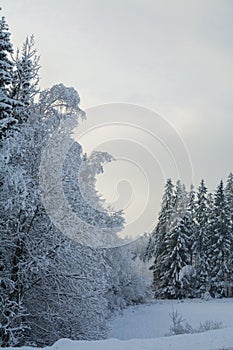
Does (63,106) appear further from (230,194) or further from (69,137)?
(230,194)

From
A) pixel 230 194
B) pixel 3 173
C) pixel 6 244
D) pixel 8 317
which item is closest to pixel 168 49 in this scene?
pixel 3 173

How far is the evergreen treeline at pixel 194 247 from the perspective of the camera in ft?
102

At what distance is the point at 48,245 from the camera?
9.58 meters

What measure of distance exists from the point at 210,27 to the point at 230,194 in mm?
24353

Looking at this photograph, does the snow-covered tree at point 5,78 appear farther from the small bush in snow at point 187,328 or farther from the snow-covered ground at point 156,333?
the small bush in snow at point 187,328

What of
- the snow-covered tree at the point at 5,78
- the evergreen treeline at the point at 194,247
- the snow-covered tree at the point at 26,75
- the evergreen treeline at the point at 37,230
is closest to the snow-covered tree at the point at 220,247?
the evergreen treeline at the point at 194,247

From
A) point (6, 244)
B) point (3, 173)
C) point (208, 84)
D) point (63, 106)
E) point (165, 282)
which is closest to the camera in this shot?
point (3, 173)

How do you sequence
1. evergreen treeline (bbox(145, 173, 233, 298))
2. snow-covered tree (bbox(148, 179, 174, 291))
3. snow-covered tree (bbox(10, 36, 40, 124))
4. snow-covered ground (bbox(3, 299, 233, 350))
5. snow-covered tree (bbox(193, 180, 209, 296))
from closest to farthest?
snow-covered ground (bbox(3, 299, 233, 350))
snow-covered tree (bbox(10, 36, 40, 124))
evergreen treeline (bbox(145, 173, 233, 298))
snow-covered tree (bbox(193, 180, 209, 296))
snow-covered tree (bbox(148, 179, 174, 291))

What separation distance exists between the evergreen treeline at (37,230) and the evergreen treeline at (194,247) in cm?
2116

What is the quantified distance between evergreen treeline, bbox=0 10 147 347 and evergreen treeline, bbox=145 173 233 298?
21160 millimetres

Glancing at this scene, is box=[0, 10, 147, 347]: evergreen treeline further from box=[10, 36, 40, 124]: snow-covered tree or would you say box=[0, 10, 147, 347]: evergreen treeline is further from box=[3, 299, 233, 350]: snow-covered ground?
box=[3, 299, 233, 350]: snow-covered ground

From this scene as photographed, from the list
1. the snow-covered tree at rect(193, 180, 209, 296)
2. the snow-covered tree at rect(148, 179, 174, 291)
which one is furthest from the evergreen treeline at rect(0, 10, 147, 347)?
the snow-covered tree at rect(148, 179, 174, 291)

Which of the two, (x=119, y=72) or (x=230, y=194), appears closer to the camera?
(x=119, y=72)

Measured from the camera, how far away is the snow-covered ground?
232 inches
